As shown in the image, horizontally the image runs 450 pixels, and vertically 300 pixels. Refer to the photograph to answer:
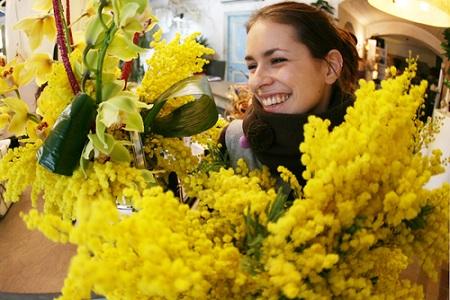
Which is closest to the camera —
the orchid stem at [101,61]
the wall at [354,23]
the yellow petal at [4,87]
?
the orchid stem at [101,61]

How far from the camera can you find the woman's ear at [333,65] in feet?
2.52

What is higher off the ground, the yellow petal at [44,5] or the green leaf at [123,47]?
the yellow petal at [44,5]

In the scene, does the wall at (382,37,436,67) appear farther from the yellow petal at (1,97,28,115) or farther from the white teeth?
the yellow petal at (1,97,28,115)

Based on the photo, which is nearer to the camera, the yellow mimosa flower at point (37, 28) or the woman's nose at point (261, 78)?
the yellow mimosa flower at point (37, 28)

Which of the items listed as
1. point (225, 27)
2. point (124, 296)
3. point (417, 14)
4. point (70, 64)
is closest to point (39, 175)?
point (70, 64)

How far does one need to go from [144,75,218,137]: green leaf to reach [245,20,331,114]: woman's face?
11 centimetres

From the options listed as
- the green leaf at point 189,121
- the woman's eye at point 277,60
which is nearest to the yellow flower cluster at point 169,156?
the green leaf at point 189,121

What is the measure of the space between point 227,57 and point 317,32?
200 inches

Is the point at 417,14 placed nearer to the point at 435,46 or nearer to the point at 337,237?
the point at 337,237

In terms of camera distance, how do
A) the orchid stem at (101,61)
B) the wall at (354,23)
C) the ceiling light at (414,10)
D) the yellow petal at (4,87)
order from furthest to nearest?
the wall at (354,23) → the ceiling light at (414,10) → the yellow petal at (4,87) → the orchid stem at (101,61)

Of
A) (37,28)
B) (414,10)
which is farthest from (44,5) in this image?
(414,10)

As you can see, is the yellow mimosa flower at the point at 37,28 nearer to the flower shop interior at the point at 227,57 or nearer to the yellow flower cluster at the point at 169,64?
the flower shop interior at the point at 227,57

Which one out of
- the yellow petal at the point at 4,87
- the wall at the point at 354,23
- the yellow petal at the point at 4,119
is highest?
the yellow petal at the point at 4,87

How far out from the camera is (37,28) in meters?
0.57
